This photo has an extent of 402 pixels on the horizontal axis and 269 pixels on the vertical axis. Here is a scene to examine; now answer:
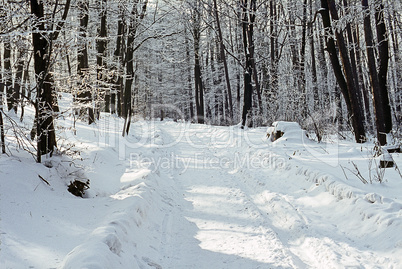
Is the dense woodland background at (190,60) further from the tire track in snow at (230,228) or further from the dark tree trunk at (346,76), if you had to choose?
the tire track in snow at (230,228)

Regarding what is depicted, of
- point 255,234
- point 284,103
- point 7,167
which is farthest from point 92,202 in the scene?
point 284,103

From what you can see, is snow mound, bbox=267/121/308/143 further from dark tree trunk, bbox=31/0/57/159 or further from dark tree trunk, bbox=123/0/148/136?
dark tree trunk, bbox=31/0/57/159

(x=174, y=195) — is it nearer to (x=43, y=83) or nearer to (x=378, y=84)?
(x=43, y=83)

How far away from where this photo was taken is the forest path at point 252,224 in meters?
3.91

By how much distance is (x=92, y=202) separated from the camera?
5.24 meters

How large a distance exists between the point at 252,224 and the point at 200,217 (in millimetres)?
1070

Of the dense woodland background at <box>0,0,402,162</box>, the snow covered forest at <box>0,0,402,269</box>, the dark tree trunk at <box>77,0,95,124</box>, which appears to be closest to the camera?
the snow covered forest at <box>0,0,402,269</box>

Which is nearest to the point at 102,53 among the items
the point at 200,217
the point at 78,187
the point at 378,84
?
the point at 78,187

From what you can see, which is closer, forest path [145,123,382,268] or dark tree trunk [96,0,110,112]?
forest path [145,123,382,268]

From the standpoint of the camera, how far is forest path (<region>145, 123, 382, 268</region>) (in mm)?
3914

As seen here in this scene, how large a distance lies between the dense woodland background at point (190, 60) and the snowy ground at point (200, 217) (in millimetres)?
1353

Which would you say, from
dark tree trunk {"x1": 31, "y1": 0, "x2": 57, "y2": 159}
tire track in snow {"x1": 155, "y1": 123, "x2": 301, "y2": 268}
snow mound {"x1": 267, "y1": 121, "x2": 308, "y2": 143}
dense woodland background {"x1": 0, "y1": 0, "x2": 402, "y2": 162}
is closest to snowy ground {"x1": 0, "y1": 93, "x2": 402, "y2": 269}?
tire track in snow {"x1": 155, "y1": 123, "x2": 301, "y2": 268}

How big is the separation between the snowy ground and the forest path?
0.02 metres

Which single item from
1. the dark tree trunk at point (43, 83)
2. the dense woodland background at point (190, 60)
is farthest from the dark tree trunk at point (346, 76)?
the dark tree trunk at point (43, 83)
